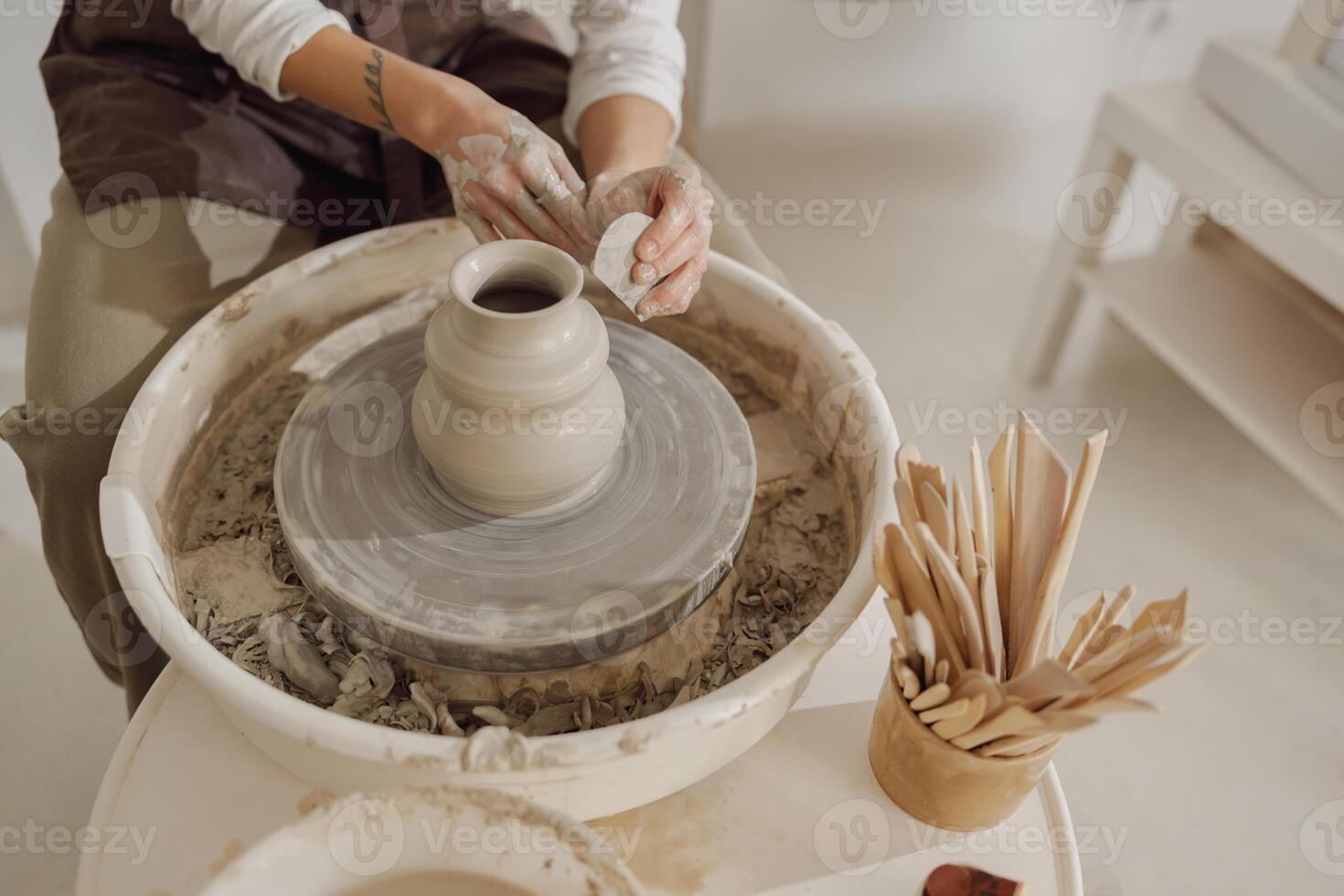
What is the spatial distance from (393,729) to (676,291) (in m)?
0.70

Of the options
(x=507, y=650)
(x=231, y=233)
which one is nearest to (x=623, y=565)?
(x=507, y=650)

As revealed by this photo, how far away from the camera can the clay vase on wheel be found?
4.08 feet

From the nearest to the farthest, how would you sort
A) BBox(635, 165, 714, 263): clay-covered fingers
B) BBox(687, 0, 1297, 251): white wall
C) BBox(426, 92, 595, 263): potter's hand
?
1. BBox(635, 165, 714, 263): clay-covered fingers
2. BBox(426, 92, 595, 263): potter's hand
3. BBox(687, 0, 1297, 251): white wall

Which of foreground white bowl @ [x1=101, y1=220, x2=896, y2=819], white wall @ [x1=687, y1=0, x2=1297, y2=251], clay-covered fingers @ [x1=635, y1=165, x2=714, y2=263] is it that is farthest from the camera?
white wall @ [x1=687, y1=0, x2=1297, y2=251]

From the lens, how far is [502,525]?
1.36 meters

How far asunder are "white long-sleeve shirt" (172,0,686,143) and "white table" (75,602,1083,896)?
1006 mm

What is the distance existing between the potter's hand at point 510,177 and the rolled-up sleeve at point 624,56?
1.13ft

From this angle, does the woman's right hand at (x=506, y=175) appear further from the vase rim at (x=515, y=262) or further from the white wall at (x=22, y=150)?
the white wall at (x=22, y=150)

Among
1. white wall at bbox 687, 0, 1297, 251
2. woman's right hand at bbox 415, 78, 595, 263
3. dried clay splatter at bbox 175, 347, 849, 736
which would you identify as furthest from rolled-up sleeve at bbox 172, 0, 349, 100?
white wall at bbox 687, 0, 1297, 251

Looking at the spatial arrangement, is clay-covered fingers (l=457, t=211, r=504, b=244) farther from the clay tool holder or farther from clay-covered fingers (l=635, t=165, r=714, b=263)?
the clay tool holder

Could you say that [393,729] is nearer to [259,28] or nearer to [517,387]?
[517,387]

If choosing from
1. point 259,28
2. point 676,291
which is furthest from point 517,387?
point 259,28

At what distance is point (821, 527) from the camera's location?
1540mm

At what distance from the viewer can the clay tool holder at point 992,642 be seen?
1042mm
